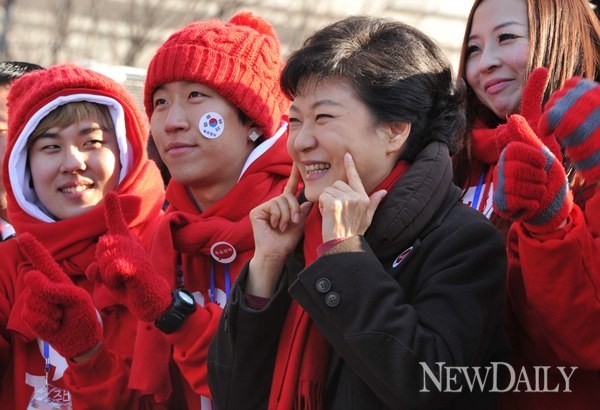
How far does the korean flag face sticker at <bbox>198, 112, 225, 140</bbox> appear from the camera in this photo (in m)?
3.57

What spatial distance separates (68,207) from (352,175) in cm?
144

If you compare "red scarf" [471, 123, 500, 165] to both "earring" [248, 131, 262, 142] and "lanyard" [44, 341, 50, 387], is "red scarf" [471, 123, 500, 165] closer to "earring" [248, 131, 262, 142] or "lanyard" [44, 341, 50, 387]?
"earring" [248, 131, 262, 142]

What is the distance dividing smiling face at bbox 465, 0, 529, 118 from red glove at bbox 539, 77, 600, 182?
869 mm

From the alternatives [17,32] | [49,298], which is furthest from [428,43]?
[17,32]

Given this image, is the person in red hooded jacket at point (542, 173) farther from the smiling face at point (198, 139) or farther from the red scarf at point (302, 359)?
the smiling face at point (198, 139)

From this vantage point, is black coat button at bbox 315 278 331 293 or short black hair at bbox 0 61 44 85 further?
short black hair at bbox 0 61 44 85

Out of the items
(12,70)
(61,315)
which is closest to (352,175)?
(61,315)

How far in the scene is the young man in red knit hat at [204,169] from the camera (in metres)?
3.33

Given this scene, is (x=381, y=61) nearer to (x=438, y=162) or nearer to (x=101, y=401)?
(x=438, y=162)

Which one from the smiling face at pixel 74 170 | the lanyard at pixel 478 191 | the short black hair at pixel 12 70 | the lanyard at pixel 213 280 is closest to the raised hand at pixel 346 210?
the lanyard at pixel 478 191

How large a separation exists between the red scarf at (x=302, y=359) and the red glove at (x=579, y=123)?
57 centimetres

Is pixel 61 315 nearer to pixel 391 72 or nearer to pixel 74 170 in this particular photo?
pixel 74 170

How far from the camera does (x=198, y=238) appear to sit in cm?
344

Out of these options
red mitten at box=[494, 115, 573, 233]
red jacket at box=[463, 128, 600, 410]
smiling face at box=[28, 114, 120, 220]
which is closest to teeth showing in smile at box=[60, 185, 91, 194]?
smiling face at box=[28, 114, 120, 220]
